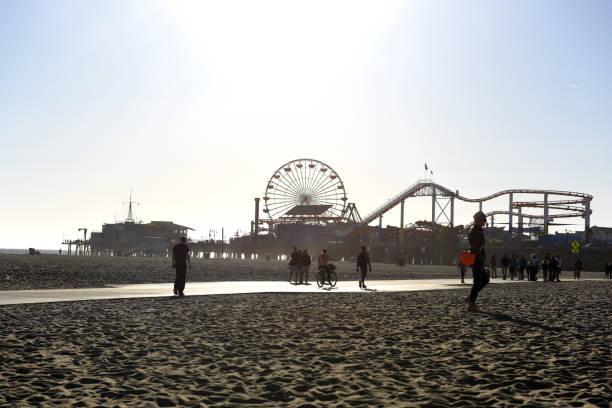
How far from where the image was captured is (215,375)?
Answer: 6.17 meters

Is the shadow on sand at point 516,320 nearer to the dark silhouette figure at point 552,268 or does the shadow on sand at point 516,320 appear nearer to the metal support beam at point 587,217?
the dark silhouette figure at point 552,268

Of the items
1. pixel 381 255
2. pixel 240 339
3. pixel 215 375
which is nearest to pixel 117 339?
pixel 240 339

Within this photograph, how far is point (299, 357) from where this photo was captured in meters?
7.22

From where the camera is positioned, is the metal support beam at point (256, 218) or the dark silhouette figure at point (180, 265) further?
the metal support beam at point (256, 218)

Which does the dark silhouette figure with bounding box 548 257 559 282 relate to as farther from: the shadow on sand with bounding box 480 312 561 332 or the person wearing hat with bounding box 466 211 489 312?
the person wearing hat with bounding box 466 211 489 312

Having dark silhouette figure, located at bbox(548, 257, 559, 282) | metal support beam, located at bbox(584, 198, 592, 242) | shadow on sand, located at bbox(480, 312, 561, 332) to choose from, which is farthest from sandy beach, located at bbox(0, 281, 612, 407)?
metal support beam, located at bbox(584, 198, 592, 242)

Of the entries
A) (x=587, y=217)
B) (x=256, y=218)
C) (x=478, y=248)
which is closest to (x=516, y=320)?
(x=478, y=248)

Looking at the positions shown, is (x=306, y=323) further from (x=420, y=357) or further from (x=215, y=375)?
(x=215, y=375)

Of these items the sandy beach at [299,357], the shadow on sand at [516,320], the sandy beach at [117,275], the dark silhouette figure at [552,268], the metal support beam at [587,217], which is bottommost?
the sandy beach at [299,357]

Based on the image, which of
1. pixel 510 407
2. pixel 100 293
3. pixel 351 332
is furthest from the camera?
pixel 100 293

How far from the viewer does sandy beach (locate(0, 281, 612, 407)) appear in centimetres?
530

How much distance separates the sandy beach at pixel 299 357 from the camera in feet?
17.4

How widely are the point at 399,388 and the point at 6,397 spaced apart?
3.38m

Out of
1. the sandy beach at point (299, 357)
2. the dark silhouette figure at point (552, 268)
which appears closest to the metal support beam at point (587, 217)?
the dark silhouette figure at point (552, 268)
